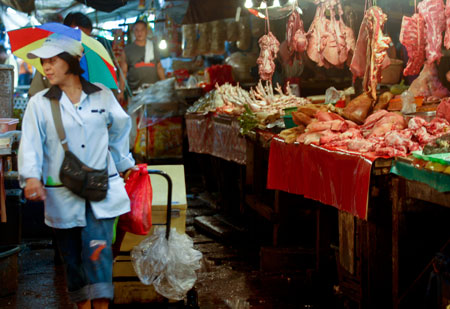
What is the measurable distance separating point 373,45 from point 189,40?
26.5 feet

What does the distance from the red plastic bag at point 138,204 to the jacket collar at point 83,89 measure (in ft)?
2.20

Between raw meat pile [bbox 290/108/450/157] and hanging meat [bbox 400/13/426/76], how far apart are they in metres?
0.74

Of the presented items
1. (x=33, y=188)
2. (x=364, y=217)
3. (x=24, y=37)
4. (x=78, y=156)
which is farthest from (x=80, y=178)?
(x=364, y=217)

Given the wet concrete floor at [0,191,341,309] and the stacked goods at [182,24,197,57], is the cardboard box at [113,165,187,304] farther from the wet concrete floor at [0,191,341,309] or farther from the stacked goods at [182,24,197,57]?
the stacked goods at [182,24,197,57]

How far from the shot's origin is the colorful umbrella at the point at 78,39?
4.02m

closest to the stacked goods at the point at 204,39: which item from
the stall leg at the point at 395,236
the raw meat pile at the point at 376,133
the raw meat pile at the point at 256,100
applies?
the raw meat pile at the point at 256,100

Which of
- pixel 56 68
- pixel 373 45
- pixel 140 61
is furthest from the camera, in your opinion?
pixel 140 61

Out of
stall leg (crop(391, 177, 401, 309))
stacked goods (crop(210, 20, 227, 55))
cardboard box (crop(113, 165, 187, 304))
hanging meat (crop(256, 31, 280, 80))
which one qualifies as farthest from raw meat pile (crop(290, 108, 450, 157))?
stacked goods (crop(210, 20, 227, 55))

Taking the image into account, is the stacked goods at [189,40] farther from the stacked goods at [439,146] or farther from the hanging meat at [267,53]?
the stacked goods at [439,146]

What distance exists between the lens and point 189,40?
13.4m

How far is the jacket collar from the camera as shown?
397 cm

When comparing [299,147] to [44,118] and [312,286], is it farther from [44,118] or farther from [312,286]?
[44,118]

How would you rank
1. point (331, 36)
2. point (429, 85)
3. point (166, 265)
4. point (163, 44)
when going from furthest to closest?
point (163, 44), point (331, 36), point (429, 85), point (166, 265)

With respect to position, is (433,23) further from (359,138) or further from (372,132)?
(359,138)
